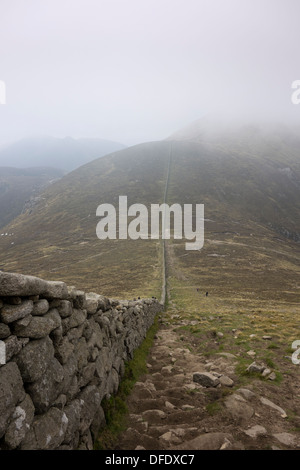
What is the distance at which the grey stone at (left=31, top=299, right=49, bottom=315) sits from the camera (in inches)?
195

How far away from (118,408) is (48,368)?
12.0 feet

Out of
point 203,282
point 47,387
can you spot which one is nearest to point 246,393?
point 47,387

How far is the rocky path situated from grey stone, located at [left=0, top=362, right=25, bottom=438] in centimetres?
330

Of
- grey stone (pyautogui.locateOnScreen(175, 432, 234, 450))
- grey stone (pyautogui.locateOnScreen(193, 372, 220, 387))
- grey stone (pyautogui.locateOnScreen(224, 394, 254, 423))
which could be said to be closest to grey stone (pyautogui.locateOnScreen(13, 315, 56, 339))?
grey stone (pyautogui.locateOnScreen(175, 432, 234, 450))

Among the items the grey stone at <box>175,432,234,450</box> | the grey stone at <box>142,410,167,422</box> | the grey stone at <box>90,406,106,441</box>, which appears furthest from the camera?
the grey stone at <box>142,410,167,422</box>

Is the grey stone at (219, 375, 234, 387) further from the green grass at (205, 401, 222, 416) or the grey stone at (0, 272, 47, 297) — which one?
the grey stone at (0, 272, 47, 297)

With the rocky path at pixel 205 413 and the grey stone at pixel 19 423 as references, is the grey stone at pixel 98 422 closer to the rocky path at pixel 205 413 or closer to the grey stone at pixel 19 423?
the rocky path at pixel 205 413

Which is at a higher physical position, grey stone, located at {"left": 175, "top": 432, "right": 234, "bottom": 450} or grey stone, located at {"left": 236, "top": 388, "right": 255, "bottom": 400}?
grey stone, located at {"left": 175, "top": 432, "right": 234, "bottom": 450}

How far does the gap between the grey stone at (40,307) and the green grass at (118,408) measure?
3.47 m

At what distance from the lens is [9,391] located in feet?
13.0

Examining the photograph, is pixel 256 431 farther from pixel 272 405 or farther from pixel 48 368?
pixel 48 368

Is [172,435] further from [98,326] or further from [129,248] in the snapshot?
[129,248]

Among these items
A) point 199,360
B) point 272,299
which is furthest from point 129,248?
point 199,360

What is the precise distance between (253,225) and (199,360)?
121 meters
